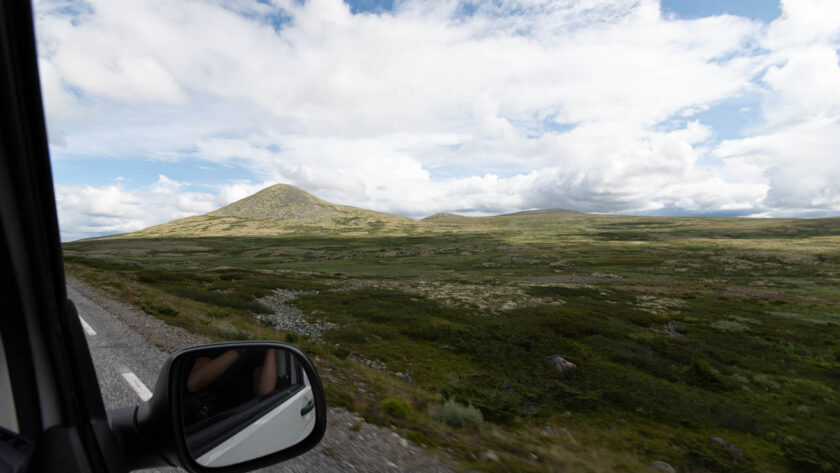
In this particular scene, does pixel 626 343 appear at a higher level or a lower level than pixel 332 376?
lower

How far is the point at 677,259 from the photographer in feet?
292

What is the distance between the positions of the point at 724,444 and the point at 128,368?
48.1 feet

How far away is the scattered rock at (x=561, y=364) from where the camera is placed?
56.1 ft

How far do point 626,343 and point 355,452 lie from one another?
64.9 feet

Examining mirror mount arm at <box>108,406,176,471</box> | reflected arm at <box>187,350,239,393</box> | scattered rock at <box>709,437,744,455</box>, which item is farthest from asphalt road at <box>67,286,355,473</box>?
scattered rock at <box>709,437,744,455</box>

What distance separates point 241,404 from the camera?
109 inches

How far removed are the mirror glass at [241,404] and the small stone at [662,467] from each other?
8.65 metres

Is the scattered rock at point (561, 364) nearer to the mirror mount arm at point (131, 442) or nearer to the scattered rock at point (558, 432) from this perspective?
the scattered rock at point (558, 432)

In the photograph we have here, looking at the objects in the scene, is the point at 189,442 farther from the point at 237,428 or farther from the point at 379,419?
the point at 379,419

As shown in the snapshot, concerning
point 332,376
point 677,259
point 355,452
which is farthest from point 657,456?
point 677,259

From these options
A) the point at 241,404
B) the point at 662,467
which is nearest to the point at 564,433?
the point at 662,467

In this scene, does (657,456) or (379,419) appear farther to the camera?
(657,456)

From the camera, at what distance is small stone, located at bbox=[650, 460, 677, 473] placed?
8.61 m

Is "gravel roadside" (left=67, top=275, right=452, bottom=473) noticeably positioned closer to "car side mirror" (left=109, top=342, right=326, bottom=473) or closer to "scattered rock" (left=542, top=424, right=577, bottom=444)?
"car side mirror" (left=109, top=342, right=326, bottom=473)
